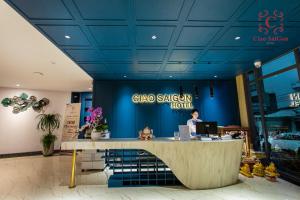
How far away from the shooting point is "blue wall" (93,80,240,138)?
7.17 metres

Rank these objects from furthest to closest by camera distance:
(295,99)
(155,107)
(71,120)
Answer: (71,120), (155,107), (295,99)

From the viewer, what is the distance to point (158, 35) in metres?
3.67

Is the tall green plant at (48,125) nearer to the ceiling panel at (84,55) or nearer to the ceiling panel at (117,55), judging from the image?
the ceiling panel at (84,55)

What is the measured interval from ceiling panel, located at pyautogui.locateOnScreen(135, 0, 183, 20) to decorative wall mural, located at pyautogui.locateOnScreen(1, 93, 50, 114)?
8.37 m

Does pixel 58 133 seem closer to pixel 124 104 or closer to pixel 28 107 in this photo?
pixel 28 107

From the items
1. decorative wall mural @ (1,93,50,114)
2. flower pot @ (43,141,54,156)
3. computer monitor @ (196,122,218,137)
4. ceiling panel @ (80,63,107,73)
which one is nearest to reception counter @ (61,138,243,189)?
computer monitor @ (196,122,218,137)

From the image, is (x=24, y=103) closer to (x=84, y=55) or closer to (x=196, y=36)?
(x=84, y=55)

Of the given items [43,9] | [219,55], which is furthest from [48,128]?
[219,55]

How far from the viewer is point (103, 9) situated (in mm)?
2824

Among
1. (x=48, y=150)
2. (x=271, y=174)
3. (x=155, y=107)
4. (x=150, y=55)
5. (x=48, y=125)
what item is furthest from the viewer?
(x=48, y=125)

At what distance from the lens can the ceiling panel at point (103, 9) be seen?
8.74 ft

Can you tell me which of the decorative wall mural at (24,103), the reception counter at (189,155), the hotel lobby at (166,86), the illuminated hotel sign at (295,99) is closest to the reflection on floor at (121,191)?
the hotel lobby at (166,86)

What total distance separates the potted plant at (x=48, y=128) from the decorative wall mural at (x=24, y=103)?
21.1 inches

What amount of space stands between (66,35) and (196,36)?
285 cm
